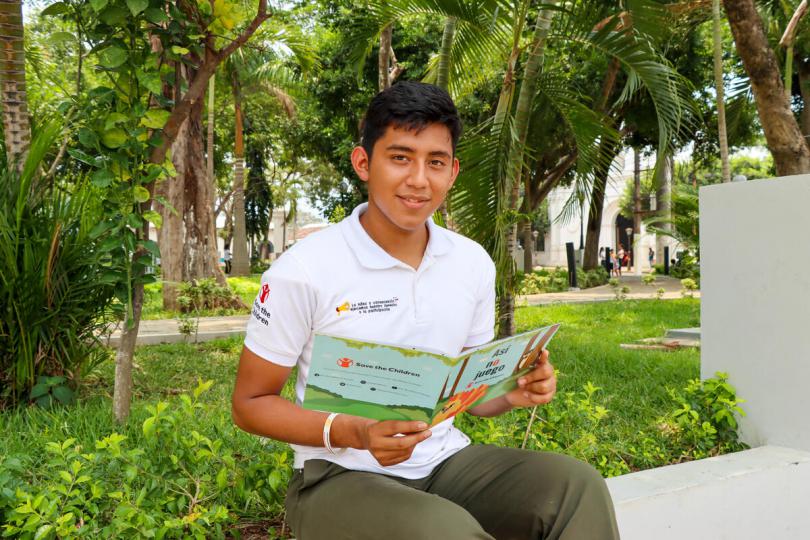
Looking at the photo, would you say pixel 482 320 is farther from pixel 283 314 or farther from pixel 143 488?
pixel 143 488

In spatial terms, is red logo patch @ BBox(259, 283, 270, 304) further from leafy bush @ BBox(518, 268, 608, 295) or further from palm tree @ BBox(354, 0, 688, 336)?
leafy bush @ BBox(518, 268, 608, 295)

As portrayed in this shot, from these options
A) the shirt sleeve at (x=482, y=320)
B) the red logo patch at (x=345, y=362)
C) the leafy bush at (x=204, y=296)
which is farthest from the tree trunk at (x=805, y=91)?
the red logo patch at (x=345, y=362)

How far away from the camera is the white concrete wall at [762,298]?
324 cm

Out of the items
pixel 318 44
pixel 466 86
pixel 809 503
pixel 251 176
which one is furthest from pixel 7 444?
pixel 251 176

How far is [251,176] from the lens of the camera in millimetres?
30844

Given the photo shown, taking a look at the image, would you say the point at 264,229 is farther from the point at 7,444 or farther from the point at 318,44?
the point at 7,444

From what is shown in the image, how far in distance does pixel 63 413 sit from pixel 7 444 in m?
0.53

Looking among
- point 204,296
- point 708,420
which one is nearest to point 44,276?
point 708,420

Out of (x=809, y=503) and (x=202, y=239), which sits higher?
(x=202, y=239)

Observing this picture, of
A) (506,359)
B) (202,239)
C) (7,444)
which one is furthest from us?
(202,239)

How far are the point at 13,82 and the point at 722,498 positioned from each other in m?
3.81

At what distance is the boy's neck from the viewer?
1975mm

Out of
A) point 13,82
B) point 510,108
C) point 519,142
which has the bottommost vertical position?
point 519,142

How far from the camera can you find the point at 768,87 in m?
5.48
